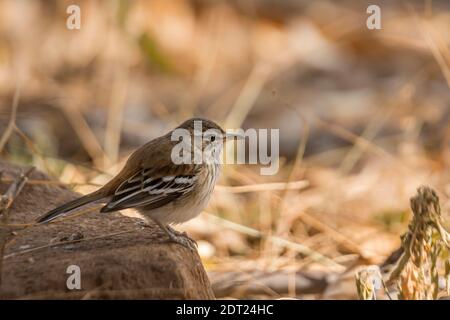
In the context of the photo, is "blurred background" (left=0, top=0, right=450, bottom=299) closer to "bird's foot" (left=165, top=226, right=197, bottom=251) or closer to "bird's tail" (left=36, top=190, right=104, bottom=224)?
"bird's tail" (left=36, top=190, right=104, bottom=224)

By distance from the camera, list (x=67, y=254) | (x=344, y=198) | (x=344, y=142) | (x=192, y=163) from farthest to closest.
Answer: (x=344, y=142), (x=344, y=198), (x=192, y=163), (x=67, y=254)

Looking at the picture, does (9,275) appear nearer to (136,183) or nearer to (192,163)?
(136,183)

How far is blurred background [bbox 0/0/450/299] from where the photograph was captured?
679 cm

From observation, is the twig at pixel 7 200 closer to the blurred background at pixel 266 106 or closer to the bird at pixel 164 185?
the bird at pixel 164 185

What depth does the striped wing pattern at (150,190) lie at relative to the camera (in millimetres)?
4559

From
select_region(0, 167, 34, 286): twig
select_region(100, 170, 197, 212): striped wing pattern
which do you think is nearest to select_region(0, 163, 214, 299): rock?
select_region(0, 167, 34, 286): twig

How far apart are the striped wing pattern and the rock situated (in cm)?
15

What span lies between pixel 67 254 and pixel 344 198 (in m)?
4.45

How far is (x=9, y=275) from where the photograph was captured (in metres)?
3.69

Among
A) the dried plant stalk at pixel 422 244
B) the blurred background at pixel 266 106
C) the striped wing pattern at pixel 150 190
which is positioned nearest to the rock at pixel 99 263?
the striped wing pattern at pixel 150 190

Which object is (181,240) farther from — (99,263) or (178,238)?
(99,263)
